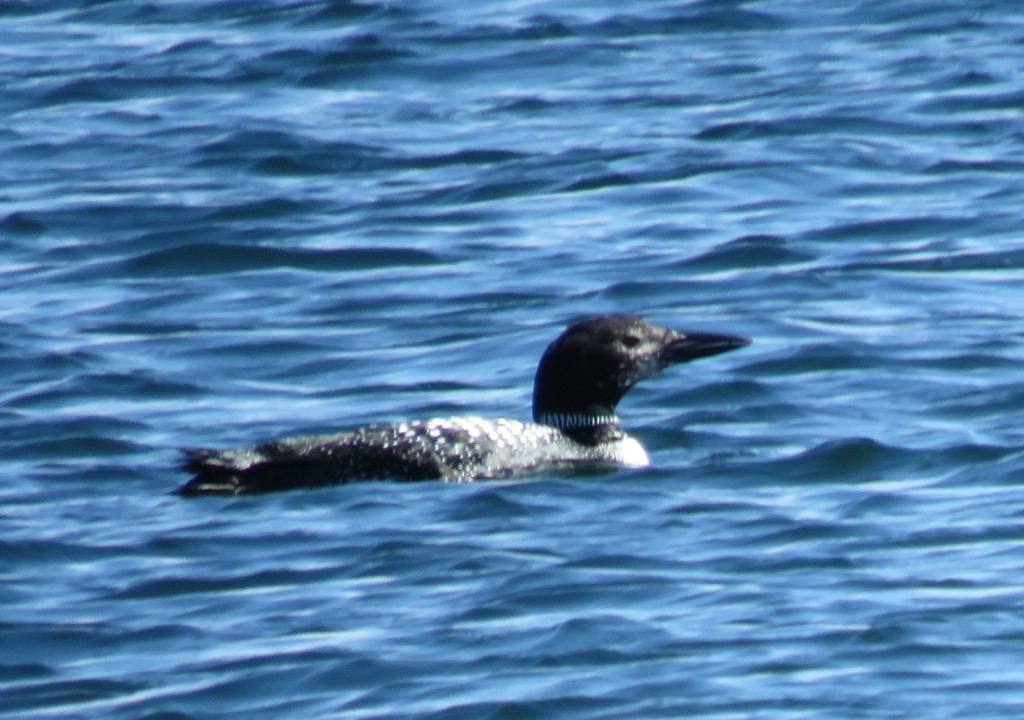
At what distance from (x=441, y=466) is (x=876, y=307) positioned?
2.94m

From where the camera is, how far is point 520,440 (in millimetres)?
9695

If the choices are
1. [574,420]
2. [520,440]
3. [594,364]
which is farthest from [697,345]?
[520,440]

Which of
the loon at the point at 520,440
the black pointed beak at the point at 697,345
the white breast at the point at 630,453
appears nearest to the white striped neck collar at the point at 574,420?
the loon at the point at 520,440

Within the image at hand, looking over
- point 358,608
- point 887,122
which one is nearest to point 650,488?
point 358,608

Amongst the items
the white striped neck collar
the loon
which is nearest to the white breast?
the loon

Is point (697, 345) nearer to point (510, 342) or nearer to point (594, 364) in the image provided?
point (594, 364)

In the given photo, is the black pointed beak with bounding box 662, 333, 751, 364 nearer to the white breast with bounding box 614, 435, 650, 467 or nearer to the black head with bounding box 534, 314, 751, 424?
the black head with bounding box 534, 314, 751, 424

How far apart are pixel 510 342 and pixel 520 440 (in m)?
1.80

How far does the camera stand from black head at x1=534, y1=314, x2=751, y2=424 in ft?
33.0

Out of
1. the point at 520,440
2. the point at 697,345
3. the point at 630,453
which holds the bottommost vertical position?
the point at 630,453

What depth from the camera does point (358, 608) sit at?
25.6ft

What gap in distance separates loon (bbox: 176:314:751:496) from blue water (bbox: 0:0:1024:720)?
0.36ft

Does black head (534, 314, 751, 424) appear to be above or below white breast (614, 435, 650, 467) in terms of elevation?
Result: above

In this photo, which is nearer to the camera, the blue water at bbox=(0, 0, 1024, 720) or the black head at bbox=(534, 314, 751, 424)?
the blue water at bbox=(0, 0, 1024, 720)
